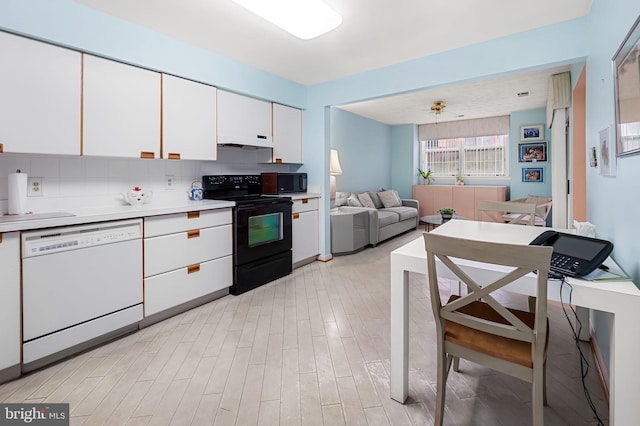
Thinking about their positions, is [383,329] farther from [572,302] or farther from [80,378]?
[80,378]

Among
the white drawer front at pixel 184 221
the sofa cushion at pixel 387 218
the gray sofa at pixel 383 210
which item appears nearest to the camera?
the white drawer front at pixel 184 221

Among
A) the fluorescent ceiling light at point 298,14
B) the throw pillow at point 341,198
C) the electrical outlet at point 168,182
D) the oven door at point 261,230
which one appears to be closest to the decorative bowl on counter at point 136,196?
the electrical outlet at point 168,182

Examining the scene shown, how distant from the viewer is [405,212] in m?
6.51

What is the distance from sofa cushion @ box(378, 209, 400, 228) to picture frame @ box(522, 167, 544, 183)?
298cm

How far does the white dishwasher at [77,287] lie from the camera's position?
6.37 feet

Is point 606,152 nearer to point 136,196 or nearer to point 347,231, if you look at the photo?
point 347,231

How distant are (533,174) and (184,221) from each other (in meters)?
6.83

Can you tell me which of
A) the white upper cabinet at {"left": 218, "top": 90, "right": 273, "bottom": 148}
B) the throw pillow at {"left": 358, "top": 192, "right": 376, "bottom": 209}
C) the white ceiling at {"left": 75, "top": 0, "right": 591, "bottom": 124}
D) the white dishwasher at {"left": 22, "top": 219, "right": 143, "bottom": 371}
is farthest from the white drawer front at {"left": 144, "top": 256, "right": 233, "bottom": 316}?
the throw pillow at {"left": 358, "top": 192, "right": 376, "bottom": 209}

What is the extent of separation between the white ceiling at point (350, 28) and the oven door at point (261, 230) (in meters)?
1.55

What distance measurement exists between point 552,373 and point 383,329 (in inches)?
42.0

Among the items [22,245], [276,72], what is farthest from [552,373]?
[276,72]

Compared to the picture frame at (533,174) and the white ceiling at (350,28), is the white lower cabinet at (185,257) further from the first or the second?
the picture frame at (533,174)

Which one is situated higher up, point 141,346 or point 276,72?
point 276,72

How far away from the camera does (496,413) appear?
62.5 inches
